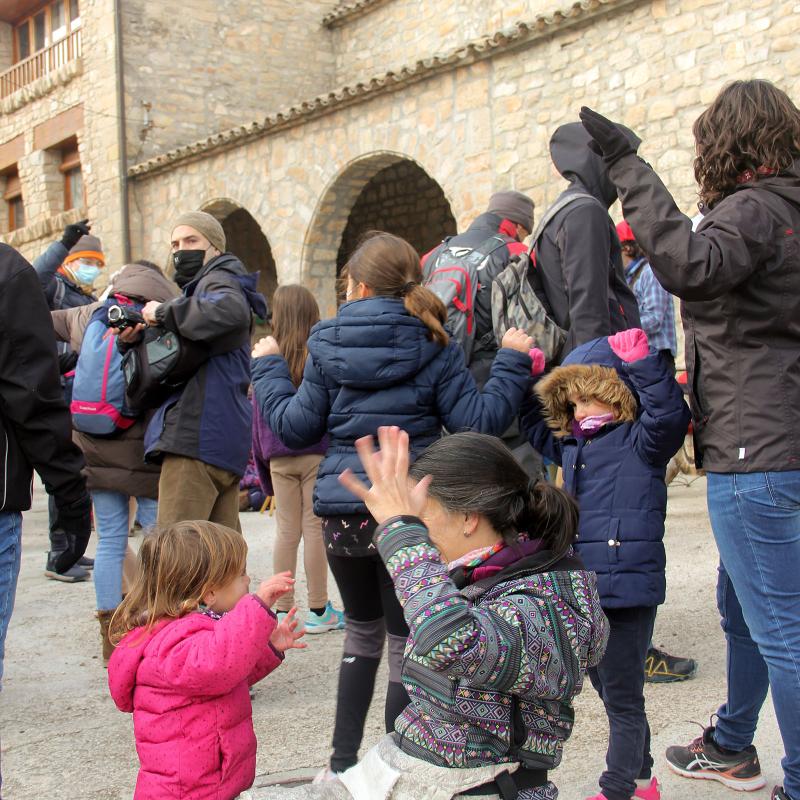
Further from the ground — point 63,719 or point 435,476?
point 435,476

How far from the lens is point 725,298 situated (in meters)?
2.27

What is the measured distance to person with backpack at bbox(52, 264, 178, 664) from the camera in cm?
379

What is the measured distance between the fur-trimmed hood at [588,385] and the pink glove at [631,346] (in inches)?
7.1

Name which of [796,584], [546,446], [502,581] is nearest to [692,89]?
[546,446]

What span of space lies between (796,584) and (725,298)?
2.31 feet

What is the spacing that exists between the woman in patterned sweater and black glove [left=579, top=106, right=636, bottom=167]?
84cm

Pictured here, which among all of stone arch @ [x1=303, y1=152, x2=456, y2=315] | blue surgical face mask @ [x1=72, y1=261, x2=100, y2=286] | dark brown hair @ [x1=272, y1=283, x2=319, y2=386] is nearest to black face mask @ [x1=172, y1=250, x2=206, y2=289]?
dark brown hair @ [x1=272, y1=283, x2=319, y2=386]

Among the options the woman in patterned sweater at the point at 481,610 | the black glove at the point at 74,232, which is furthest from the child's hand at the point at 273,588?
the black glove at the point at 74,232

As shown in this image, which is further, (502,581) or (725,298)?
(725,298)

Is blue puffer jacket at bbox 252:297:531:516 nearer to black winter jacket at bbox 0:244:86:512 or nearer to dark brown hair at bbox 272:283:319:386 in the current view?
black winter jacket at bbox 0:244:86:512

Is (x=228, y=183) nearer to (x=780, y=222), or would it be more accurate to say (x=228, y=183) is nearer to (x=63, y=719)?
(x=63, y=719)

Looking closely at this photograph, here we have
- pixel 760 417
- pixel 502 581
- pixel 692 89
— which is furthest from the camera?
pixel 692 89

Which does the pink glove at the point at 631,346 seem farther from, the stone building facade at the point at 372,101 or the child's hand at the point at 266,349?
the stone building facade at the point at 372,101

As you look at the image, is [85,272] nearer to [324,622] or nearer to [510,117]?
[324,622]
